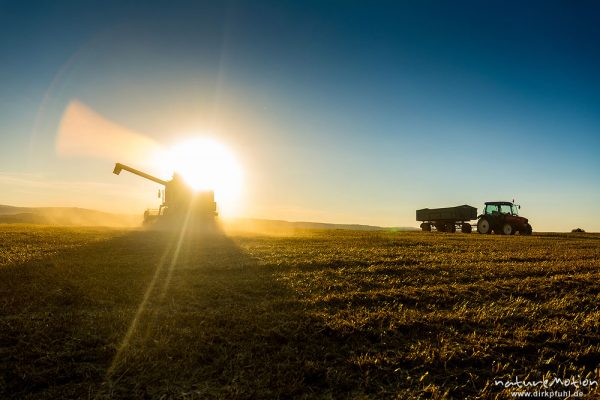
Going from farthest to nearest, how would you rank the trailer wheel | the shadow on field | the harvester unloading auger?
the harvester unloading auger < the trailer wheel < the shadow on field

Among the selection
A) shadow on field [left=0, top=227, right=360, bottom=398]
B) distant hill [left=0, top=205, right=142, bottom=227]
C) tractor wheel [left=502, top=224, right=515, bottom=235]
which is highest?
tractor wheel [left=502, top=224, right=515, bottom=235]

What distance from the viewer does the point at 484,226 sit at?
34.2 meters

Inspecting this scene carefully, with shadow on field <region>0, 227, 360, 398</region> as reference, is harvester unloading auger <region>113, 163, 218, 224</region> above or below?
above

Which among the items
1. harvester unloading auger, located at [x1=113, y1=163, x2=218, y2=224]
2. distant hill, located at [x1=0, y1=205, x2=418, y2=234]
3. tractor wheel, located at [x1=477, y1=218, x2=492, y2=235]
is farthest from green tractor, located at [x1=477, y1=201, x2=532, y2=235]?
harvester unloading auger, located at [x1=113, y1=163, x2=218, y2=224]

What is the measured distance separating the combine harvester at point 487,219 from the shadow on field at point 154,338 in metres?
30.4

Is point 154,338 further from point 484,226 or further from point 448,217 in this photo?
point 448,217

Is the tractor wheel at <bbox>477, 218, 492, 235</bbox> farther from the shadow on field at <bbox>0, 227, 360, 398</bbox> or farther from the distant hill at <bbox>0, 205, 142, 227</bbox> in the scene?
the distant hill at <bbox>0, 205, 142, 227</bbox>

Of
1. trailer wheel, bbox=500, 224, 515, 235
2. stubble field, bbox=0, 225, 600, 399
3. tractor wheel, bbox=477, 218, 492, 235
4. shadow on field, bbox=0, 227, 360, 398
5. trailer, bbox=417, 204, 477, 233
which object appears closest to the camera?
shadow on field, bbox=0, 227, 360, 398

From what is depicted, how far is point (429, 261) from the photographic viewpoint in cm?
1286

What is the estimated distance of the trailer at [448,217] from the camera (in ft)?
120

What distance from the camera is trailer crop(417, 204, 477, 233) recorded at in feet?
120

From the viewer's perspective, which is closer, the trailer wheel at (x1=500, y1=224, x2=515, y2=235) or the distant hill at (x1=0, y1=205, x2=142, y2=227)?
the trailer wheel at (x1=500, y1=224, x2=515, y2=235)

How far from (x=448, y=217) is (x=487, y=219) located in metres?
5.15

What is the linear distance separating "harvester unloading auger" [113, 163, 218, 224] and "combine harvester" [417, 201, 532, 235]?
25.5 m
